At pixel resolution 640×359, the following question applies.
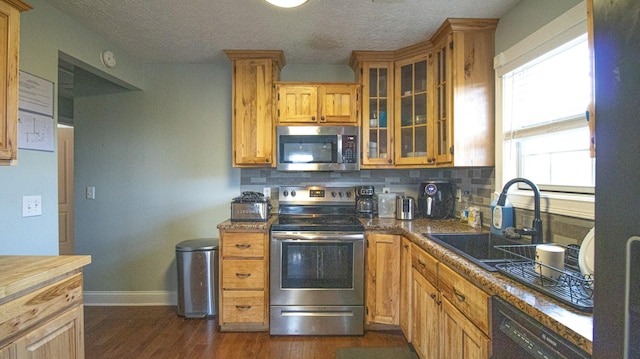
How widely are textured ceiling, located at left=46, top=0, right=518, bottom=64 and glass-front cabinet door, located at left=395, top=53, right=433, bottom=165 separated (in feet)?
0.75

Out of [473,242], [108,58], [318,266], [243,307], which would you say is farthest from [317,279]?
[108,58]

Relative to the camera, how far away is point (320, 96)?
8.55 ft

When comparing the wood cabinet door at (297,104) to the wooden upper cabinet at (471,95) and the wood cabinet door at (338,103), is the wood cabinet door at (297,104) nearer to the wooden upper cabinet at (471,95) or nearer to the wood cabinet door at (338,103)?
the wood cabinet door at (338,103)

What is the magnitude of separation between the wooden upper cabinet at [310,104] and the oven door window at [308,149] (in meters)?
0.14

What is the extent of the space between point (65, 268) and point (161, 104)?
83.7 inches

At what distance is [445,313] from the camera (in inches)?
59.6

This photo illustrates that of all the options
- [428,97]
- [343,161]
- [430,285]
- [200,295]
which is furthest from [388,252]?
[200,295]

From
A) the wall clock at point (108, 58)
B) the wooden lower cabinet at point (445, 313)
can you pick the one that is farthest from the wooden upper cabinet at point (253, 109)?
the wooden lower cabinet at point (445, 313)

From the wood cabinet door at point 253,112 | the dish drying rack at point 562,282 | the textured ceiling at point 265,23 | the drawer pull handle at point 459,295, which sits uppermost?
the textured ceiling at point 265,23

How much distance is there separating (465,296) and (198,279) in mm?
2172

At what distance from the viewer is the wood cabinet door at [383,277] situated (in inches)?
90.1

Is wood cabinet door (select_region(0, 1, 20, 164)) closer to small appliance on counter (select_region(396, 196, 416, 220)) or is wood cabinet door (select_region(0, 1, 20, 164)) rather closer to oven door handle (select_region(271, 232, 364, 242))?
oven door handle (select_region(271, 232, 364, 242))

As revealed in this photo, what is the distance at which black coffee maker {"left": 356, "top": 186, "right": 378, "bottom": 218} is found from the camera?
2.73 meters

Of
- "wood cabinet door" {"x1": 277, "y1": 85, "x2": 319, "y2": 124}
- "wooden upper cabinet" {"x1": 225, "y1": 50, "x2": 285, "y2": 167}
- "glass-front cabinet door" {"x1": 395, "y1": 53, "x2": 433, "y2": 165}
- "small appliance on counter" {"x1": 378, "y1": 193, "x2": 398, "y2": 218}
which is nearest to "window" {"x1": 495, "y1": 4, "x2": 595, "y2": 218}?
"glass-front cabinet door" {"x1": 395, "y1": 53, "x2": 433, "y2": 165}
